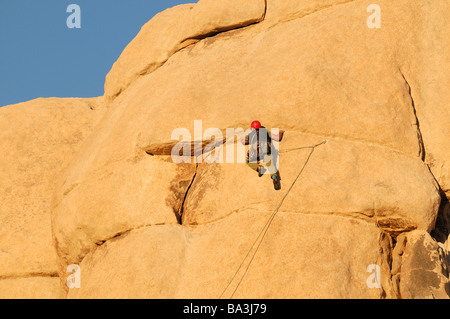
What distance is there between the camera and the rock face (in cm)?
1620

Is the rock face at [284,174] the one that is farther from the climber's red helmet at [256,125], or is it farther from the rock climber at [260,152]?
the climber's red helmet at [256,125]

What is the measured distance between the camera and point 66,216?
19.9 meters

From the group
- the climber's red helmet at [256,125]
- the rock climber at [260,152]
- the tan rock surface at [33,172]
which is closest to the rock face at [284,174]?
the rock climber at [260,152]

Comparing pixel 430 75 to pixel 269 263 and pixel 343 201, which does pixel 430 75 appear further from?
pixel 269 263

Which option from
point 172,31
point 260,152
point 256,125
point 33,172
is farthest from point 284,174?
point 33,172

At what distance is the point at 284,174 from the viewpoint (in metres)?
17.1

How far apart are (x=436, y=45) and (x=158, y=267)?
969 cm

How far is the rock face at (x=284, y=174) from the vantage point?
53.2 ft

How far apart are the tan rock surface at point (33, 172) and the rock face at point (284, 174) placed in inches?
17.9

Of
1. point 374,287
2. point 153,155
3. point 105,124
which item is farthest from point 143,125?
point 374,287

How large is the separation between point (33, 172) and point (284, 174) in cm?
947

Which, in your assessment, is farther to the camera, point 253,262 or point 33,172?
point 33,172

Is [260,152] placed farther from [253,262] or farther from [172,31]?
[172,31]
